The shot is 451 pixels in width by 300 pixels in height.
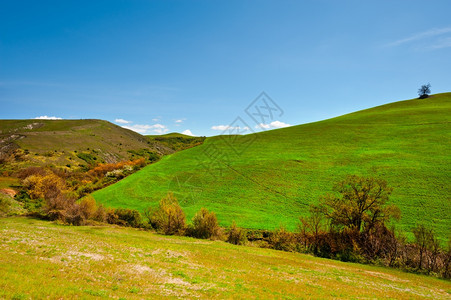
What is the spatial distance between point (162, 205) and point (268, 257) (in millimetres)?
22252

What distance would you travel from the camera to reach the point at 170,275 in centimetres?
1934

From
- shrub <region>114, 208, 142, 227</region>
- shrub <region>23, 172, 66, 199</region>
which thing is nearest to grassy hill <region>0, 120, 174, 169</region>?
shrub <region>23, 172, 66, 199</region>

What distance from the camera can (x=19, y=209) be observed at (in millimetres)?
50812

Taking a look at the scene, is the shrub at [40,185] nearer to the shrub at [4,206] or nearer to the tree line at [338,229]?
the shrub at [4,206]

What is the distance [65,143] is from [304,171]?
398 ft

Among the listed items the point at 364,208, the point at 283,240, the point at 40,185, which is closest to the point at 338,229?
the point at 364,208

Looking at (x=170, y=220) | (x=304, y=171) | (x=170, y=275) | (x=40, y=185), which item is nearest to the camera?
(x=170, y=275)

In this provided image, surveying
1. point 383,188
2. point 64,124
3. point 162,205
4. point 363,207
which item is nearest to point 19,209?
→ point 162,205

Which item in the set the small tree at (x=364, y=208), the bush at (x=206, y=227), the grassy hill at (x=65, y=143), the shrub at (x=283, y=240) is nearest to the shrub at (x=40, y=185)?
the grassy hill at (x=65, y=143)

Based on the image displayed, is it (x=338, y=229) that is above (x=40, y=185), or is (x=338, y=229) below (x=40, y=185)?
below

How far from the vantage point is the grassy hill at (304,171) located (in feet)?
149

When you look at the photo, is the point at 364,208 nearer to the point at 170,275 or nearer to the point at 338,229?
the point at 338,229

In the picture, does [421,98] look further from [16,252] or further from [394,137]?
[16,252]

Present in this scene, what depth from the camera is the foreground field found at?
14.0 meters
